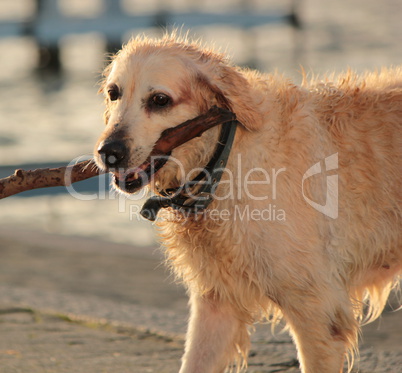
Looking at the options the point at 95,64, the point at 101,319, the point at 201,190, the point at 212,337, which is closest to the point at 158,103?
the point at 201,190

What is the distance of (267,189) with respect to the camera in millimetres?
3682

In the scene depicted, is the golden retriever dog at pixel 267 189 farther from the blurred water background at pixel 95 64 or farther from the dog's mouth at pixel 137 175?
the blurred water background at pixel 95 64

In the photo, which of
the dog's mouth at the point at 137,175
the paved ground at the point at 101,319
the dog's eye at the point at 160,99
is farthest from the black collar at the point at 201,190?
the paved ground at the point at 101,319

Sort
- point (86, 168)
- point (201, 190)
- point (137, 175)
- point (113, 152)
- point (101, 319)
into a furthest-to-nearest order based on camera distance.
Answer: point (101, 319), point (86, 168), point (201, 190), point (137, 175), point (113, 152)

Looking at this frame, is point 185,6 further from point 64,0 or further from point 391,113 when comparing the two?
point 391,113

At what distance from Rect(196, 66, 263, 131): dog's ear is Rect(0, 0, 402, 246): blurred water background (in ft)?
13.6

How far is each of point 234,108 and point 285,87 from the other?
386 mm

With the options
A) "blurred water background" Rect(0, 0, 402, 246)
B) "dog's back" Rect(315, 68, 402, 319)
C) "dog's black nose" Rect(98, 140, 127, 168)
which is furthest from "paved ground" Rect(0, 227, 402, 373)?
"dog's black nose" Rect(98, 140, 127, 168)

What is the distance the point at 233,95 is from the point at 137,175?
1.97ft

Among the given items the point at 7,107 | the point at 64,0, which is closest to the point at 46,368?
the point at 7,107

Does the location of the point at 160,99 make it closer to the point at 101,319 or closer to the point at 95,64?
the point at 101,319

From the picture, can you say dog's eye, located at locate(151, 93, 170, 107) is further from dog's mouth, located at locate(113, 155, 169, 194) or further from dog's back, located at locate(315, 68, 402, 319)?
dog's back, located at locate(315, 68, 402, 319)

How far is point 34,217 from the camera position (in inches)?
338

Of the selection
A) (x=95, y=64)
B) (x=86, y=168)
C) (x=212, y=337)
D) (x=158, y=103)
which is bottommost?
(x=212, y=337)
